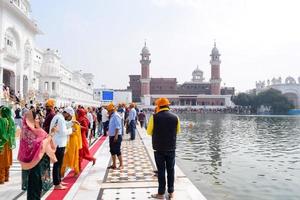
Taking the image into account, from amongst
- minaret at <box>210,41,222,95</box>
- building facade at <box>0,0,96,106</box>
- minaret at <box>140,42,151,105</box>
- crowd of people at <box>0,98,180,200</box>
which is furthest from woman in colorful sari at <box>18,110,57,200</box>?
minaret at <box>210,41,222,95</box>

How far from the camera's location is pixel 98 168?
955 cm

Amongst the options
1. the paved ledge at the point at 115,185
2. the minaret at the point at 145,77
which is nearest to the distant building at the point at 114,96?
the paved ledge at the point at 115,185

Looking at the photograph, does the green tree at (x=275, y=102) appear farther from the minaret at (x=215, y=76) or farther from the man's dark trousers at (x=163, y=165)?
the man's dark trousers at (x=163, y=165)

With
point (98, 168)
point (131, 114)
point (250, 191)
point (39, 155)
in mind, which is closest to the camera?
point (39, 155)

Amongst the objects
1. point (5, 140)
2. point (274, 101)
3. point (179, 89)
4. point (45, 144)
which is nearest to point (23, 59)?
point (5, 140)

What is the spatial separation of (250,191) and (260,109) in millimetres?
96924

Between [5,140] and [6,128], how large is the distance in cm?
25

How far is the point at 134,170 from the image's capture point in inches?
372

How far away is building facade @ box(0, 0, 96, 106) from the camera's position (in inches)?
1172

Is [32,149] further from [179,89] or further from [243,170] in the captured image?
[179,89]

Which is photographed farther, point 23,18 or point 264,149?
point 23,18

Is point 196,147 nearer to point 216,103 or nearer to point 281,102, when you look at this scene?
point 281,102

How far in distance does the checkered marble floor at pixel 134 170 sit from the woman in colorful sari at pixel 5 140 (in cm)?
212

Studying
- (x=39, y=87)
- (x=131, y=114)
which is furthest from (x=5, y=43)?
(x=131, y=114)
